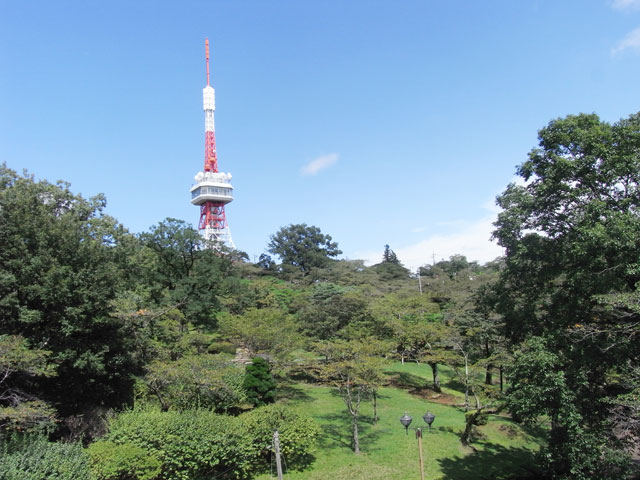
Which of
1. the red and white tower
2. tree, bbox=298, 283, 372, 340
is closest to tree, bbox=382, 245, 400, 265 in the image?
the red and white tower

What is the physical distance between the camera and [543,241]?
1418 centimetres

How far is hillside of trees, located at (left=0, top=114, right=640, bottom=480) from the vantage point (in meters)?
10.0

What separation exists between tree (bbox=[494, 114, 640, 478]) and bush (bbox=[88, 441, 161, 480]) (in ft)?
30.4

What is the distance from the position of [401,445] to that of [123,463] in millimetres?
8702

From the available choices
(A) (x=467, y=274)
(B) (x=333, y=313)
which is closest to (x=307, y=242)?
(A) (x=467, y=274)

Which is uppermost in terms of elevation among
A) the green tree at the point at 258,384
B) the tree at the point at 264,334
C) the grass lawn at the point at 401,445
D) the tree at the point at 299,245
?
the tree at the point at 299,245

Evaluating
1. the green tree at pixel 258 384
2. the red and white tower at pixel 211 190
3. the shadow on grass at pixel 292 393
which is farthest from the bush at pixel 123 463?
the red and white tower at pixel 211 190

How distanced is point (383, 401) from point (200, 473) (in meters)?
10.4

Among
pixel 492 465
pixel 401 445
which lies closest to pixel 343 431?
pixel 401 445

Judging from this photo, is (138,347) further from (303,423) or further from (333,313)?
(333,313)

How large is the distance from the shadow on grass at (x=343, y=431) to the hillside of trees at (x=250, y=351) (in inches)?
9.9

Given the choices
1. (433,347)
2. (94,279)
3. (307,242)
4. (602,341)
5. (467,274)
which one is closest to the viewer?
(602,341)

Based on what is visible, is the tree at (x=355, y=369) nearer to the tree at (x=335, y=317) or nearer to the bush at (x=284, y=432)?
the bush at (x=284, y=432)

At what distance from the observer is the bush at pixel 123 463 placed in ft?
33.4
